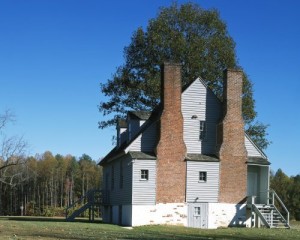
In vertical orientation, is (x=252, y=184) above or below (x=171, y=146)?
below

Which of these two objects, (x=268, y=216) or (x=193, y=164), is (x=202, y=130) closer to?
(x=193, y=164)

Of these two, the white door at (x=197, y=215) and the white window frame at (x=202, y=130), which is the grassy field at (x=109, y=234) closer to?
the white door at (x=197, y=215)

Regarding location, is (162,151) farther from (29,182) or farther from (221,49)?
(29,182)

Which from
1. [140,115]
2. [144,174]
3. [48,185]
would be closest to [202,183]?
[144,174]

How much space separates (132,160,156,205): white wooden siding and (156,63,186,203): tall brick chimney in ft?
1.10

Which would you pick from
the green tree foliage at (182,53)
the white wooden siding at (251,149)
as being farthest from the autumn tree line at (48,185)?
the white wooden siding at (251,149)

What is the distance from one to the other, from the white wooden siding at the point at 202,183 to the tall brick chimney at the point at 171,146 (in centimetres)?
43

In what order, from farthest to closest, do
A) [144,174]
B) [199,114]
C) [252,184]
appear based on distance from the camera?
[252,184] → [199,114] → [144,174]

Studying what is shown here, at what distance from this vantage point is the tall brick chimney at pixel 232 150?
37750mm

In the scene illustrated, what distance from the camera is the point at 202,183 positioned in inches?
1474

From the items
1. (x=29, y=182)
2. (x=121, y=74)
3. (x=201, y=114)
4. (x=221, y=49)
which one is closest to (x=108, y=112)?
(x=121, y=74)

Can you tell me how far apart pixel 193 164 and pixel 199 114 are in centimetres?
358

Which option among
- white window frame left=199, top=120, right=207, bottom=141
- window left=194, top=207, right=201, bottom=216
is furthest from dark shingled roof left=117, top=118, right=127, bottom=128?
window left=194, top=207, right=201, bottom=216

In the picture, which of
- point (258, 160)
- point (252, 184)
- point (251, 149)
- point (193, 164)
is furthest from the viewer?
point (252, 184)
